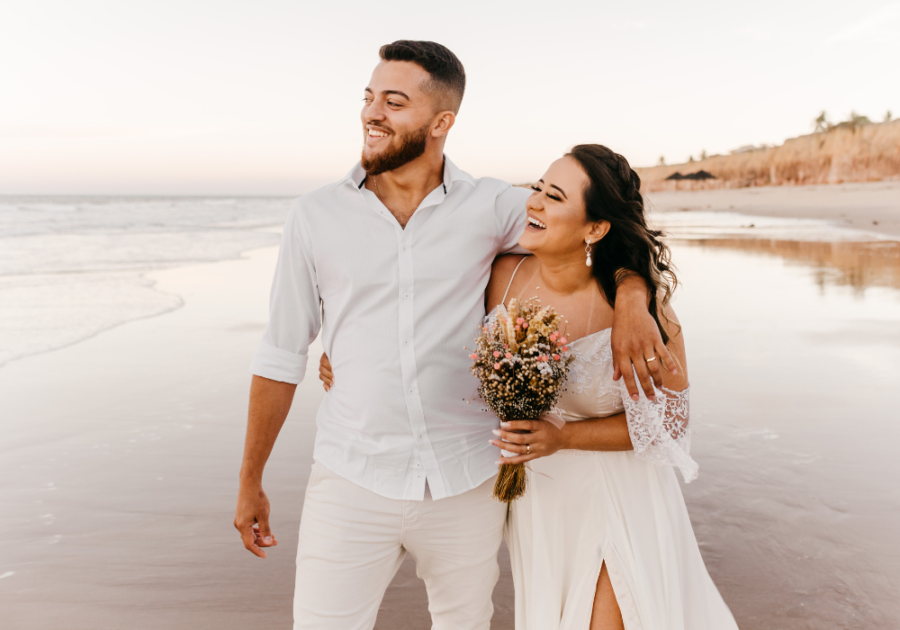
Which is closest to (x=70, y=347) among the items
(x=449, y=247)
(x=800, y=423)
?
(x=449, y=247)

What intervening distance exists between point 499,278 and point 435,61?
2.97ft

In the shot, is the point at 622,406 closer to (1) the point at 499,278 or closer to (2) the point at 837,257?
(1) the point at 499,278

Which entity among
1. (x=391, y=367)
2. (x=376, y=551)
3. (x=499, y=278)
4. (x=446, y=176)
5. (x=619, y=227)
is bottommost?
(x=376, y=551)

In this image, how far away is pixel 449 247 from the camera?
8.37 feet

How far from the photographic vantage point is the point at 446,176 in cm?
267

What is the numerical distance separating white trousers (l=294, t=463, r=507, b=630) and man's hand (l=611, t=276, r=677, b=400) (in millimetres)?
681

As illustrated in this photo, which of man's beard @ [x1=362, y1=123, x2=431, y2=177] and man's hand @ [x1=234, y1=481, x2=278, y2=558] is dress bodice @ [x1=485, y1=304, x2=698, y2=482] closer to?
man's beard @ [x1=362, y1=123, x2=431, y2=177]

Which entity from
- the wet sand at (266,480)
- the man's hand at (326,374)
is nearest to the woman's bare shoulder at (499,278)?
the man's hand at (326,374)

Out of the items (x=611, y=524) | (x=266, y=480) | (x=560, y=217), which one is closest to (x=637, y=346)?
(x=560, y=217)

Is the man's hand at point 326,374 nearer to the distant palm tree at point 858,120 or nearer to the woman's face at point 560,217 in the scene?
the woman's face at point 560,217

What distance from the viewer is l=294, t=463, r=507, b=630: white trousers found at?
7.81ft

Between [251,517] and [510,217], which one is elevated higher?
[510,217]

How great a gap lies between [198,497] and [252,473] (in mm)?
2205

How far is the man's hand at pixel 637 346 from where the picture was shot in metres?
2.39
